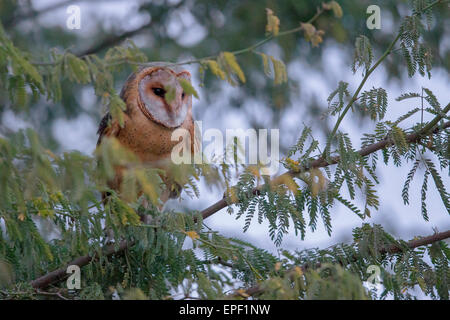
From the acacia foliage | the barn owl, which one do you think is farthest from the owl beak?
the acacia foliage

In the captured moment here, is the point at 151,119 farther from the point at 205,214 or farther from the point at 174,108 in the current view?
the point at 205,214

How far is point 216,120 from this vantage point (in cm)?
460

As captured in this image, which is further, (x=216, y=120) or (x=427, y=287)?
(x=216, y=120)

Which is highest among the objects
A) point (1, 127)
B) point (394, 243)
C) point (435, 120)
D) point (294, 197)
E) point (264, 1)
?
point (264, 1)

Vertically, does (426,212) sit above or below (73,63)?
below

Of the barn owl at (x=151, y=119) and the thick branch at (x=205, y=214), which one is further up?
the barn owl at (x=151, y=119)

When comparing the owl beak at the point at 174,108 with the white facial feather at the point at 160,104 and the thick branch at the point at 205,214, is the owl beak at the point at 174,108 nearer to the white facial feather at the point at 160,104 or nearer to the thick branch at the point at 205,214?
the white facial feather at the point at 160,104

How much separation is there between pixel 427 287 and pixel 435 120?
538 millimetres

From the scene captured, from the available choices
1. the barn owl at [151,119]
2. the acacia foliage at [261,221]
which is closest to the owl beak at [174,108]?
the barn owl at [151,119]

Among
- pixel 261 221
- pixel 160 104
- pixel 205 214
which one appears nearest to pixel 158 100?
pixel 160 104
